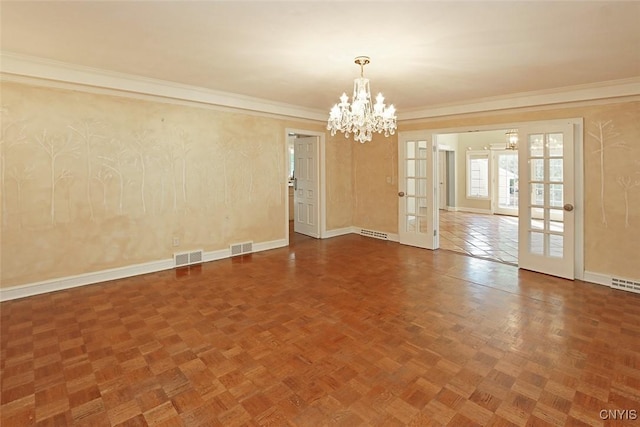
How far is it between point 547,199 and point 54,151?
261 inches

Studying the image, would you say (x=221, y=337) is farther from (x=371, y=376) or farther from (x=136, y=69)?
(x=136, y=69)

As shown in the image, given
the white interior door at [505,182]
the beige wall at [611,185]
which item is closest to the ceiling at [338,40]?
the beige wall at [611,185]

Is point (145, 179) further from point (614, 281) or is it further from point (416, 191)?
point (614, 281)

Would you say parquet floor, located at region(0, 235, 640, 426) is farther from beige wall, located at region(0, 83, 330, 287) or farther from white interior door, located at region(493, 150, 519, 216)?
white interior door, located at region(493, 150, 519, 216)

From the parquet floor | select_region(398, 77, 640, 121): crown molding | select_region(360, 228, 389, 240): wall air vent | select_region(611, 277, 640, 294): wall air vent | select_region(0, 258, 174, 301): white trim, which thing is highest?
select_region(398, 77, 640, 121): crown molding

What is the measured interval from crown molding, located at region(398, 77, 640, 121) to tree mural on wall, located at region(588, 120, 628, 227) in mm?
359

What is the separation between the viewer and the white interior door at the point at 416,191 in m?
6.32

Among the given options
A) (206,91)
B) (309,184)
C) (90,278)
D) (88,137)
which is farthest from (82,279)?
(309,184)

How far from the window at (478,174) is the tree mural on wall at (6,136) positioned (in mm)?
11436

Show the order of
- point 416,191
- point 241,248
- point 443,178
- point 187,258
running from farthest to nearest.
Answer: point 443,178 → point 416,191 → point 241,248 → point 187,258

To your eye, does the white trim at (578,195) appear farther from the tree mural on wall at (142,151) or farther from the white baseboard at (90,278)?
the tree mural on wall at (142,151)

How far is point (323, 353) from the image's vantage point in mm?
2721

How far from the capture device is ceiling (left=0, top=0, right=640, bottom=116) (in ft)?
8.11

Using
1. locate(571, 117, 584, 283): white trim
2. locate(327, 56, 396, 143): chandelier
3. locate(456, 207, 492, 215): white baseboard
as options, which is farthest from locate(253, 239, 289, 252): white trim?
locate(456, 207, 492, 215): white baseboard
